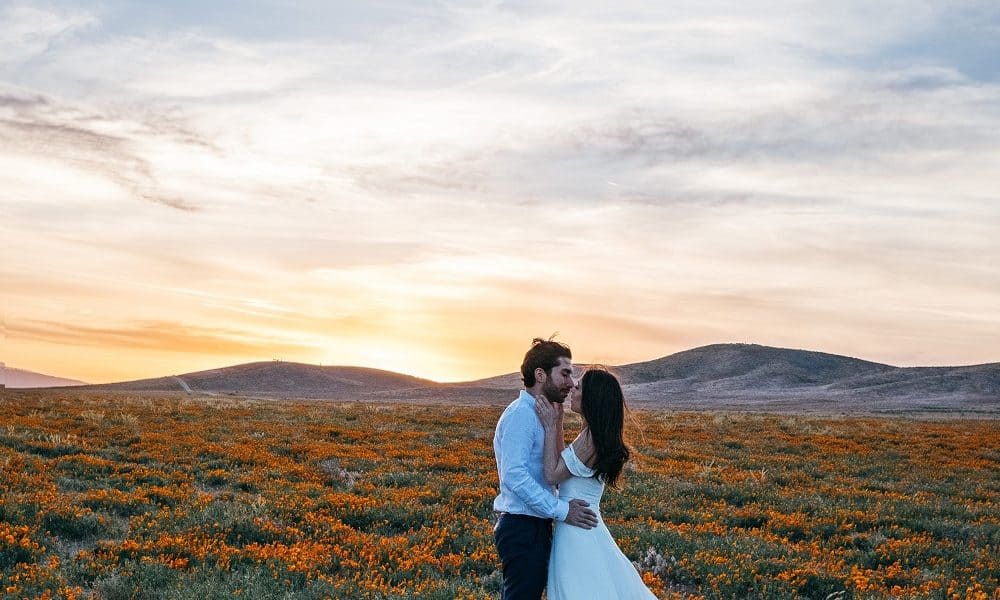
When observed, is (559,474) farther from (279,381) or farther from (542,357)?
(279,381)

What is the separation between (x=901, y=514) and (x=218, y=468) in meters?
15.5

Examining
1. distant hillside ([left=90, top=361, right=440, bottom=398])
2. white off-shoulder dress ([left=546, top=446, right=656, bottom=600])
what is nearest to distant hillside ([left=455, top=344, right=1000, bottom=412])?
distant hillside ([left=90, top=361, right=440, bottom=398])

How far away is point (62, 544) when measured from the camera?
10406mm

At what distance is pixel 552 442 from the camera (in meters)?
5.80

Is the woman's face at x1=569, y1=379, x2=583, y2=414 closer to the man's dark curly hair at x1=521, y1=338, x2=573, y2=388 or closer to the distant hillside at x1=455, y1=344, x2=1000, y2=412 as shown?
the man's dark curly hair at x1=521, y1=338, x2=573, y2=388

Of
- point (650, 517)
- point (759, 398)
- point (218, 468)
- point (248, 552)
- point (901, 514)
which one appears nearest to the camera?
point (248, 552)

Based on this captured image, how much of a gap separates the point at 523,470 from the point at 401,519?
754 centimetres

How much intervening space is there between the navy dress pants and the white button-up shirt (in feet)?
0.40

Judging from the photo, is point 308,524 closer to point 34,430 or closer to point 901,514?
point 901,514

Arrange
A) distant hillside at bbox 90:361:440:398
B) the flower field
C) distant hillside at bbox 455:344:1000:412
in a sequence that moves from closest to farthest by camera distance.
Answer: the flower field
distant hillside at bbox 455:344:1000:412
distant hillside at bbox 90:361:440:398

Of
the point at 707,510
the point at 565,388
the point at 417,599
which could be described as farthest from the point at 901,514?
the point at 565,388

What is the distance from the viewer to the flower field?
363 inches

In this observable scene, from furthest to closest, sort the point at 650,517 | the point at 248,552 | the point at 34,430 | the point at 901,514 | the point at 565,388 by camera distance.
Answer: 1. the point at 34,430
2. the point at 901,514
3. the point at 650,517
4. the point at 248,552
5. the point at 565,388

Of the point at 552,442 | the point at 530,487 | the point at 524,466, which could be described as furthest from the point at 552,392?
the point at 530,487
